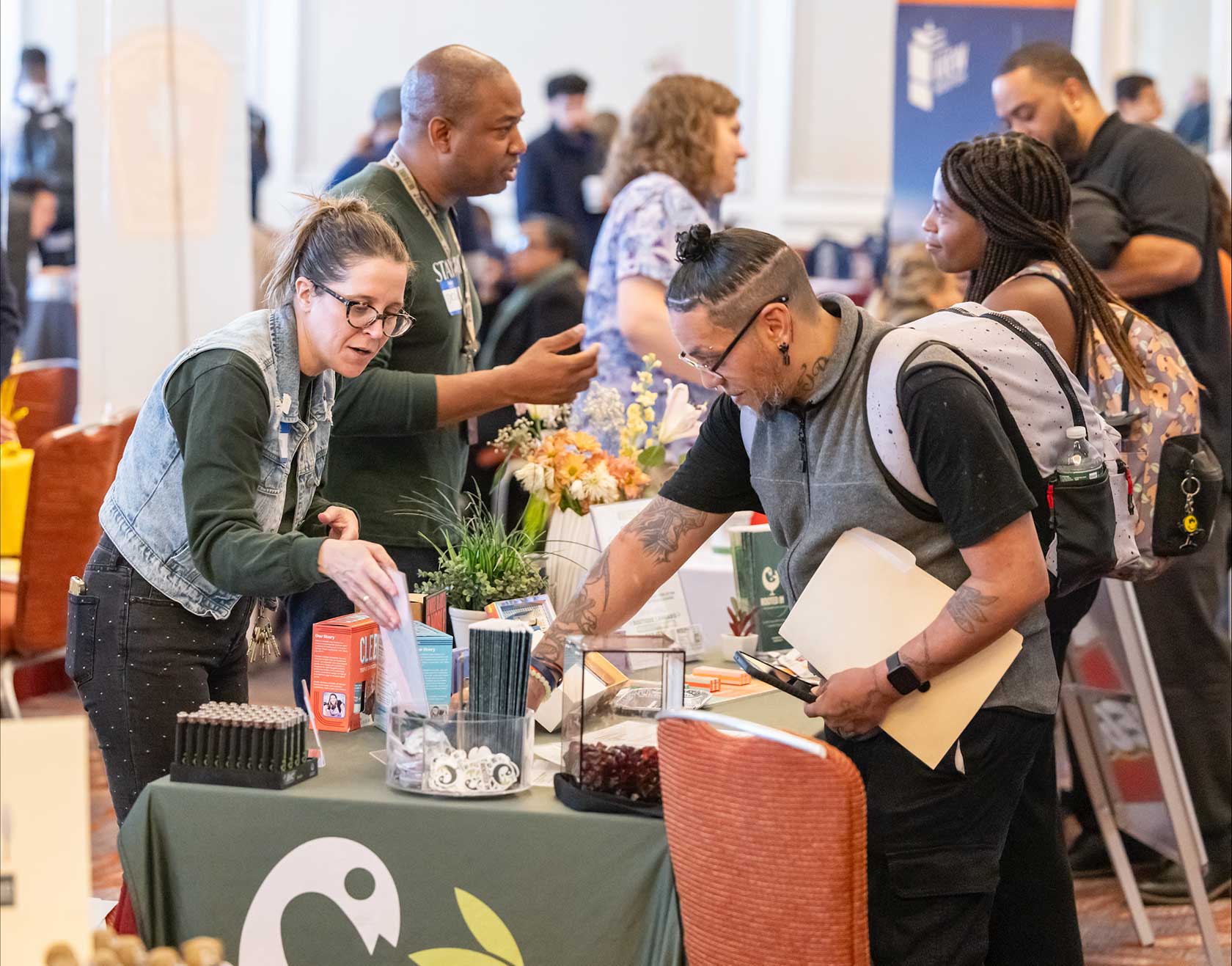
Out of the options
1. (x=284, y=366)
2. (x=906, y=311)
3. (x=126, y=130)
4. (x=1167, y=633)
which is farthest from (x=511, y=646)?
(x=126, y=130)

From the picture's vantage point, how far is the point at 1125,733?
10.4ft

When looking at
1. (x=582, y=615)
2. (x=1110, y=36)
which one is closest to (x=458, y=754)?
(x=582, y=615)

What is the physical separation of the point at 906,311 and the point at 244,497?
10.8 feet

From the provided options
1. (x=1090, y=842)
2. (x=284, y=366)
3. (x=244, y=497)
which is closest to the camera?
(x=244, y=497)

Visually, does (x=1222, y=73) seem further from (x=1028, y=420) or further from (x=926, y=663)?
(x=926, y=663)

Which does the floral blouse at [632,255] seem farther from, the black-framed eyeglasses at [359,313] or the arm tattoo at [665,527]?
the black-framed eyeglasses at [359,313]

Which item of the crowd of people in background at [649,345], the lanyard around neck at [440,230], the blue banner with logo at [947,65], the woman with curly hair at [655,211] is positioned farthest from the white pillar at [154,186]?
the blue banner with logo at [947,65]

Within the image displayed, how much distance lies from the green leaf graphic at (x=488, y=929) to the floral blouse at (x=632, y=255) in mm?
1659

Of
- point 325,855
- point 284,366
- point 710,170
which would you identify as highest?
point 710,170

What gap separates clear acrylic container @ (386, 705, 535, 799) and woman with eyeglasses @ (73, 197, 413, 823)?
256 millimetres

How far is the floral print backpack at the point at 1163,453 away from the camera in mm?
2600

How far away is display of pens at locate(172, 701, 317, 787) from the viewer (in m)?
1.81

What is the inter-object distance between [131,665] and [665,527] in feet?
2.48

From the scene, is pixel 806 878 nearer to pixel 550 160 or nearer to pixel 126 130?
pixel 126 130
